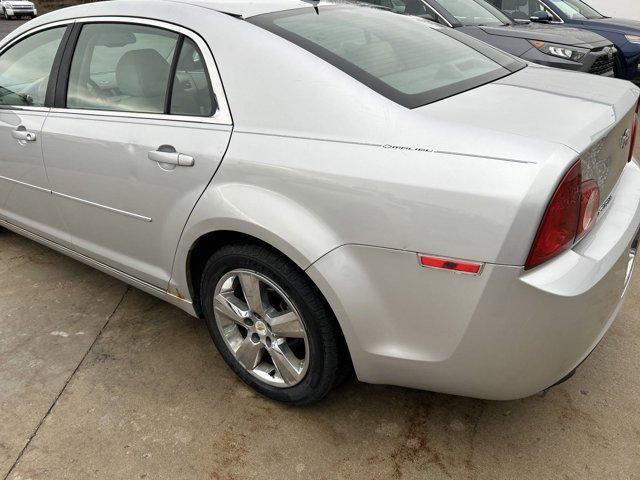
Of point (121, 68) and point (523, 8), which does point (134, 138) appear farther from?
point (523, 8)

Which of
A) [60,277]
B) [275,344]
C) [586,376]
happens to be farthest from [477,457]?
[60,277]

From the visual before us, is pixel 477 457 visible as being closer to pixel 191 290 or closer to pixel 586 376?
pixel 586 376

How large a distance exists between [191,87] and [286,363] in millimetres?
1159

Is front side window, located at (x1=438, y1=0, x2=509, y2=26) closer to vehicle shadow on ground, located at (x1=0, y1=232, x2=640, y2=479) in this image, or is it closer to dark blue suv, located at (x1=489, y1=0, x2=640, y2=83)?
dark blue suv, located at (x1=489, y1=0, x2=640, y2=83)

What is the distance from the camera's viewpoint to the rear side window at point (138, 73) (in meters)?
2.24

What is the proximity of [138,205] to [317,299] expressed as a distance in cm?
93

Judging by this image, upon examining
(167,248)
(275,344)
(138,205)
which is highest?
(138,205)

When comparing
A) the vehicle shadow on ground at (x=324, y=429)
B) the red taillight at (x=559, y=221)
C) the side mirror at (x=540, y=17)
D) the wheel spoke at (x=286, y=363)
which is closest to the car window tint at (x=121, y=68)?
the wheel spoke at (x=286, y=363)

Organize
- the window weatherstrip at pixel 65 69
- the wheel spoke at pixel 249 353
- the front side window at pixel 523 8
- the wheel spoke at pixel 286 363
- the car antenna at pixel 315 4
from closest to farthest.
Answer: the wheel spoke at pixel 286 363, the wheel spoke at pixel 249 353, the car antenna at pixel 315 4, the window weatherstrip at pixel 65 69, the front side window at pixel 523 8

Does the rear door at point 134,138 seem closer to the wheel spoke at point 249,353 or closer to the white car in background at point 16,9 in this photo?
the wheel spoke at point 249,353

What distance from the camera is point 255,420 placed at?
227 centimetres

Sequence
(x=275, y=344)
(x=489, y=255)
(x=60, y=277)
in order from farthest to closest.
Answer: (x=60, y=277), (x=275, y=344), (x=489, y=255)

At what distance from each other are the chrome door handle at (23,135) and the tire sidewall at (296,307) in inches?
49.8

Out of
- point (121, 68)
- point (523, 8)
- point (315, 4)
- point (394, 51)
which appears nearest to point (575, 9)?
point (523, 8)
